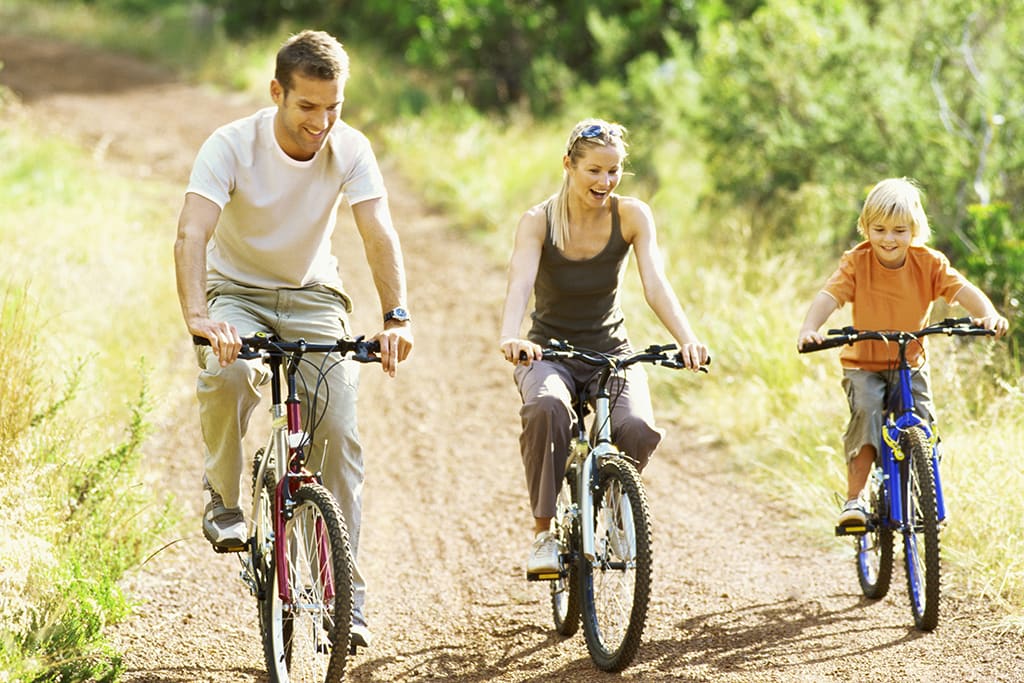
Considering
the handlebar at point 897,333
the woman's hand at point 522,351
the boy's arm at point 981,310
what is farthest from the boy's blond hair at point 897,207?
the woman's hand at point 522,351

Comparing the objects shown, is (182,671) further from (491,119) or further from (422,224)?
(491,119)

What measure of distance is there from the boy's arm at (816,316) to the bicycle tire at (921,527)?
53 centimetres

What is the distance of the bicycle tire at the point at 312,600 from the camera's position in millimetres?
4022

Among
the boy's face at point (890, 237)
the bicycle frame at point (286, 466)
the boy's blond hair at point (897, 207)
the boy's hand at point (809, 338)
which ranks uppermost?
the boy's blond hair at point (897, 207)

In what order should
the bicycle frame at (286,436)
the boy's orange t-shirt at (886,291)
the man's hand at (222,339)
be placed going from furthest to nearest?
the boy's orange t-shirt at (886,291) → the bicycle frame at (286,436) → the man's hand at (222,339)

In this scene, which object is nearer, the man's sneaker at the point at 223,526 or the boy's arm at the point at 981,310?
the man's sneaker at the point at 223,526

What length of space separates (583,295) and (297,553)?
1.46 meters

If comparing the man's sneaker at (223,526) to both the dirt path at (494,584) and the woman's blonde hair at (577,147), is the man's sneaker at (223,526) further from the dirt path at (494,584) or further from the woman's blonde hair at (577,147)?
the woman's blonde hair at (577,147)

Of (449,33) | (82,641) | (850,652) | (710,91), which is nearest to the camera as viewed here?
(82,641)

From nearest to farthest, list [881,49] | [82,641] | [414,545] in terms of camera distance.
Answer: [82,641] < [414,545] < [881,49]

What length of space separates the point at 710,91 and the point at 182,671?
8.27 meters

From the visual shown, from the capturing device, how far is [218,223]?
15.4 feet

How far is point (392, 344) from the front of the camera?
14.1 ft

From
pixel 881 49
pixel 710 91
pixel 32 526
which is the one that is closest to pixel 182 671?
pixel 32 526
